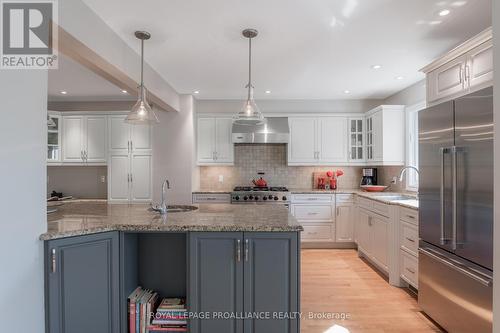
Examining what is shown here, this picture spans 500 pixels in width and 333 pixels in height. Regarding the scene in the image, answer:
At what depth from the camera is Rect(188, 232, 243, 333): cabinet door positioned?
1924 mm

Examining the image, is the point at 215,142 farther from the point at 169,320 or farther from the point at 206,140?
the point at 169,320

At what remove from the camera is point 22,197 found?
157 centimetres

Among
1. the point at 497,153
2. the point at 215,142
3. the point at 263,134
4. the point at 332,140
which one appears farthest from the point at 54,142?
the point at 497,153

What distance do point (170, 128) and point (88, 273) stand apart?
3.02 metres

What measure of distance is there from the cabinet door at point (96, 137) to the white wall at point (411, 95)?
4.84 metres

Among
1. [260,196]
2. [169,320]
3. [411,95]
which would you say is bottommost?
[169,320]

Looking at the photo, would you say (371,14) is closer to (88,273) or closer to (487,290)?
(487,290)

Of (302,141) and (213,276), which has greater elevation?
(302,141)

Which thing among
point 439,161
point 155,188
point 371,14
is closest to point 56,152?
point 155,188

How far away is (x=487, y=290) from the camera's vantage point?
1.83m

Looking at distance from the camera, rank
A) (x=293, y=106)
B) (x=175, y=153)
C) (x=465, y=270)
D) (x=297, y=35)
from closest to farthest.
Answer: (x=465, y=270), (x=297, y=35), (x=175, y=153), (x=293, y=106)

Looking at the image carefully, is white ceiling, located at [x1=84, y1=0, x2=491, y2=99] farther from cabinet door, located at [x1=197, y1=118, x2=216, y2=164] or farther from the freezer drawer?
the freezer drawer

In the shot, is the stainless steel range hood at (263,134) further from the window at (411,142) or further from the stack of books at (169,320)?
the stack of books at (169,320)

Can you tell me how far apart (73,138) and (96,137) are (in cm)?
40
